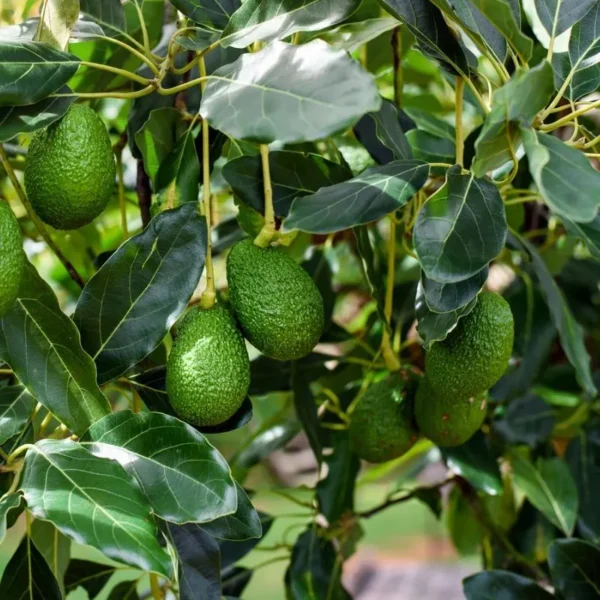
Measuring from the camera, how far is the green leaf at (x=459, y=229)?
2.28ft

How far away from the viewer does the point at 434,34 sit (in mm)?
837

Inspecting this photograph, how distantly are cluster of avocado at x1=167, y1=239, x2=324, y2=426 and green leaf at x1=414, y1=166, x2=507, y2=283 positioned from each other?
0.53ft

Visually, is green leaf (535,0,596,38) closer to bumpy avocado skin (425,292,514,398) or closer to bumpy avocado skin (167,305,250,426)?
bumpy avocado skin (425,292,514,398)

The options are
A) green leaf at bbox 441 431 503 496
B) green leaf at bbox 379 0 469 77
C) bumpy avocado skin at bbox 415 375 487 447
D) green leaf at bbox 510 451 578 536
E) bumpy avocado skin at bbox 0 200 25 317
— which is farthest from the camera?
green leaf at bbox 510 451 578 536

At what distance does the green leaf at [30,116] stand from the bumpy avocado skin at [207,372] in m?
0.22

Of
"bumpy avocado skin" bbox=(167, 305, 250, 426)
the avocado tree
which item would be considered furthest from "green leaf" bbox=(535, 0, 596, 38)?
"bumpy avocado skin" bbox=(167, 305, 250, 426)

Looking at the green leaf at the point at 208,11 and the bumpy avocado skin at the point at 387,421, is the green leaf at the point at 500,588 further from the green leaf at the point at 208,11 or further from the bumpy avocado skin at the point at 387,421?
→ the green leaf at the point at 208,11

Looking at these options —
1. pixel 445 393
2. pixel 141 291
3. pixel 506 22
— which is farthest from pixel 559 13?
pixel 141 291

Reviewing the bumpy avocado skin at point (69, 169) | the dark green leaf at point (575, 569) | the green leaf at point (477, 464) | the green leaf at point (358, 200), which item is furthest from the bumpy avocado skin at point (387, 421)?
the bumpy avocado skin at point (69, 169)

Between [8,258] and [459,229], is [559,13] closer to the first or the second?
[459,229]

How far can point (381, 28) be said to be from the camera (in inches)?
34.7

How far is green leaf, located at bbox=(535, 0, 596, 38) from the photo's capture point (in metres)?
0.85

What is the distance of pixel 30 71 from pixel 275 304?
0.30 metres

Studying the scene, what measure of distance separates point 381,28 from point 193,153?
229 mm
